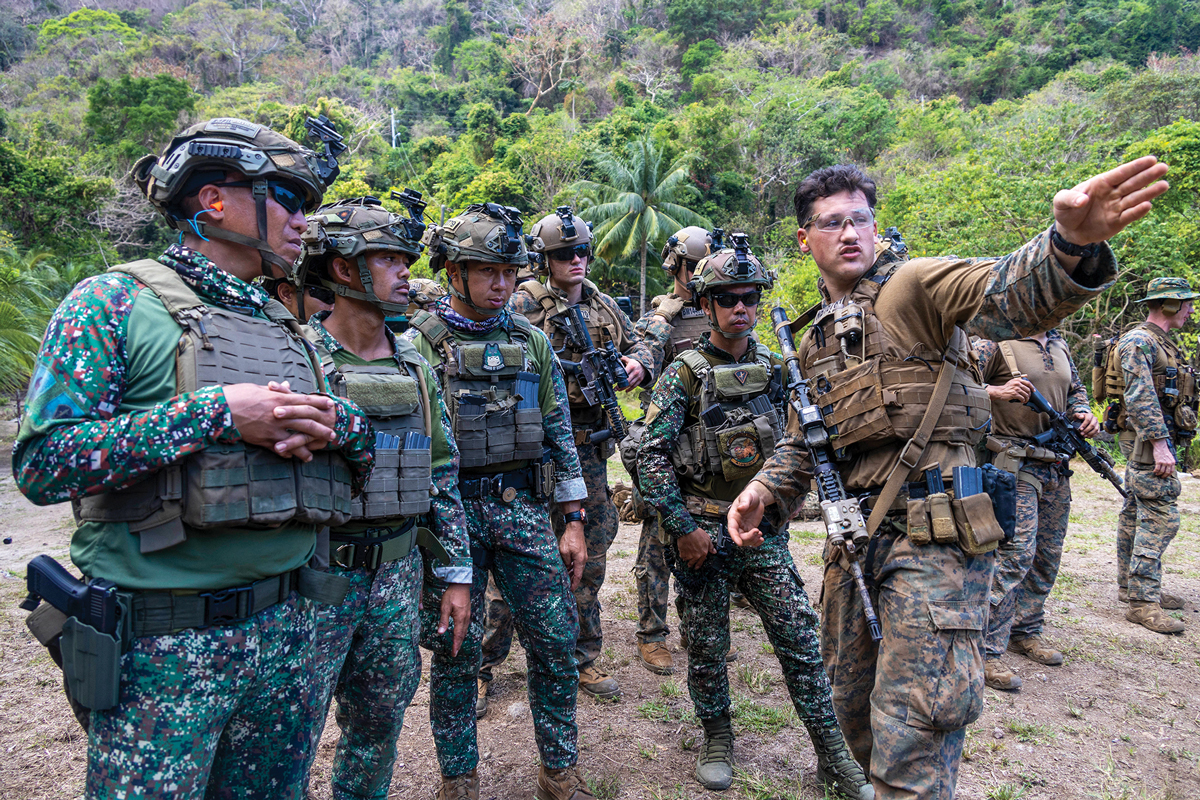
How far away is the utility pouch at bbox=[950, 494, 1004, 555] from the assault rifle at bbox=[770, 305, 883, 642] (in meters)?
0.33

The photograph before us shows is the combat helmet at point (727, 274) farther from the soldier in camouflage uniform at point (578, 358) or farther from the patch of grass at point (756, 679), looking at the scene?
the patch of grass at point (756, 679)

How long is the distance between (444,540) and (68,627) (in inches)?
56.4

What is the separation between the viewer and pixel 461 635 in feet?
9.70

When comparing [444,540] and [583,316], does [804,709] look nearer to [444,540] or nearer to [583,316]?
[444,540]

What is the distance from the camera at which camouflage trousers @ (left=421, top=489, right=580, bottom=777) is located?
3275 millimetres

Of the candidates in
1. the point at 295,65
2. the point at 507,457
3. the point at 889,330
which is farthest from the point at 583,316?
the point at 295,65

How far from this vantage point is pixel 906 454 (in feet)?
8.68

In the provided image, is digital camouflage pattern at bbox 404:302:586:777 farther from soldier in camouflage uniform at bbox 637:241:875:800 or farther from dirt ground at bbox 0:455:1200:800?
soldier in camouflage uniform at bbox 637:241:875:800

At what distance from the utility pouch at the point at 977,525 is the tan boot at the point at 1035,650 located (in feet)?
11.9

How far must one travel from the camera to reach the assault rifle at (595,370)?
5.08 metres

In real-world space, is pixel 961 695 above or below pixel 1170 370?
below

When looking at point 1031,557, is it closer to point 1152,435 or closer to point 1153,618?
point 1153,618

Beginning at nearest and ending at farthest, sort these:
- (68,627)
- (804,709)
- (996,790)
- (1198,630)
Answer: (68,627) → (804,709) → (996,790) → (1198,630)

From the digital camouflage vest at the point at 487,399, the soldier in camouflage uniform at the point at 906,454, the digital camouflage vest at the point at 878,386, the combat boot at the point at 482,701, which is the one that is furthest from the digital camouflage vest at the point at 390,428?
the combat boot at the point at 482,701
